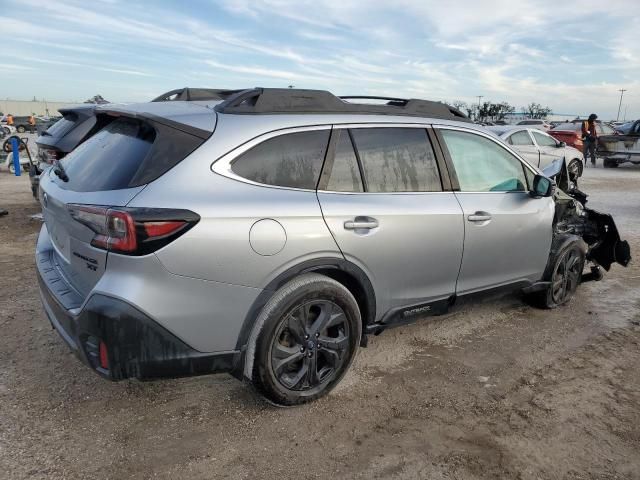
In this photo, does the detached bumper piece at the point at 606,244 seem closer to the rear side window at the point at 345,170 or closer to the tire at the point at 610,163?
the rear side window at the point at 345,170

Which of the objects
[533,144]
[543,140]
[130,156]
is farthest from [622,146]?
[130,156]

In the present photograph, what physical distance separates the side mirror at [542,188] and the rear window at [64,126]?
6174 millimetres

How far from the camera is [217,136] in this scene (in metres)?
2.64

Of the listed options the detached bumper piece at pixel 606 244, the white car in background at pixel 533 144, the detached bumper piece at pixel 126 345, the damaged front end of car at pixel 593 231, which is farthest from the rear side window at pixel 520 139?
the detached bumper piece at pixel 126 345

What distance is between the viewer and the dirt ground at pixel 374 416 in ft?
8.31

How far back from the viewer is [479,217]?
12.0 ft

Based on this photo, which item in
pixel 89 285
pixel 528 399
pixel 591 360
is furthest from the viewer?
pixel 591 360

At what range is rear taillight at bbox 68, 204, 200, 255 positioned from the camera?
7.63ft

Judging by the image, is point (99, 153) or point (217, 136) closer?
point (217, 136)

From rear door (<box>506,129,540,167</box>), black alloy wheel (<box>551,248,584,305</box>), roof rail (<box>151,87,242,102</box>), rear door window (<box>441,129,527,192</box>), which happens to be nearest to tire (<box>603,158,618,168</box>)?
rear door (<box>506,129,540,167</box>)

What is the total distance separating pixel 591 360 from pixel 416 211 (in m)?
1.80

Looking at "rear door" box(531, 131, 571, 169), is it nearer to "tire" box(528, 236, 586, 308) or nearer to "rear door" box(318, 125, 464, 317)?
"tire" box(528, 236, 586, 308)

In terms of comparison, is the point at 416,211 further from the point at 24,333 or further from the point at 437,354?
the point at 24,333

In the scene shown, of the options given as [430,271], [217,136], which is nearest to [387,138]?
[430,271]
